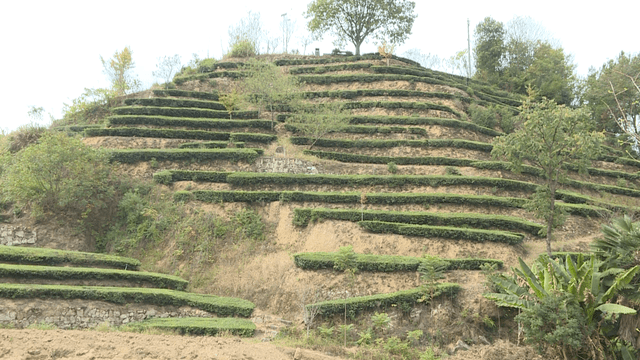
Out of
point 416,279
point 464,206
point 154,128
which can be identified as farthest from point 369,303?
point 154,128

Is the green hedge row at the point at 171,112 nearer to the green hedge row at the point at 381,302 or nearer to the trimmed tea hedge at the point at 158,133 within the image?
the trimmed tea hedge at the point at 158,133

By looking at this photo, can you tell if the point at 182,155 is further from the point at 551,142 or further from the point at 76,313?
the point at 551,142

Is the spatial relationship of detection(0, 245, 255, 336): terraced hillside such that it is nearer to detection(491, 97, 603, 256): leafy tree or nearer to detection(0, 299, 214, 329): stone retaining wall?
detection(0, 299, 214, 329): stone retaining wall

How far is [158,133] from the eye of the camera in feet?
105

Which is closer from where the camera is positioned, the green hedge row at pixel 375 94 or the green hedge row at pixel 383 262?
the green hedge row at pixel 383 262

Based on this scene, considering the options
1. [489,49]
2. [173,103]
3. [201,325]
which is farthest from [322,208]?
[489,49]

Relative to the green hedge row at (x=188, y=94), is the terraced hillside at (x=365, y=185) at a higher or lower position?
lower

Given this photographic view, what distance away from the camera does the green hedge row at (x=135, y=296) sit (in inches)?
669

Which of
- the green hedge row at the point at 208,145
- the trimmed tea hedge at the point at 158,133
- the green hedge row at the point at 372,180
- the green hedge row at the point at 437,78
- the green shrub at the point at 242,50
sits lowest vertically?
the green hedge row at the point at 372,180

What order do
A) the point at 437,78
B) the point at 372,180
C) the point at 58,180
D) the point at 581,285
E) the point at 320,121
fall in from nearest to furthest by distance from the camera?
the point at 581,285, the point at 58,180, the point at 372,180, the point at 320,121, the point at 437,78

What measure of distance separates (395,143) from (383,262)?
14838 millimetres

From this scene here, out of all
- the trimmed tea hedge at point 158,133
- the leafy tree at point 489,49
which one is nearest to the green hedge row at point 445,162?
the trimmed tea hedge at point 158,133

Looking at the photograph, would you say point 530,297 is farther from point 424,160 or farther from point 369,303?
point 424,160

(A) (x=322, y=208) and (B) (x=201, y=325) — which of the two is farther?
(A) (x=322, y=208)
